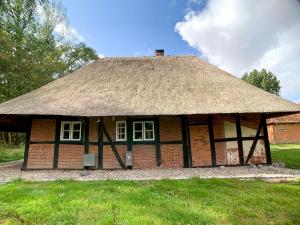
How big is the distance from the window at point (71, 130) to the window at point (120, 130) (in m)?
Result: 1.63

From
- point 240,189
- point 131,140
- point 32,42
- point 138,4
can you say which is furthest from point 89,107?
point 32,42

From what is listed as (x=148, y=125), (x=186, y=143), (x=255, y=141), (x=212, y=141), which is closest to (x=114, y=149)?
(x=148, y=125)

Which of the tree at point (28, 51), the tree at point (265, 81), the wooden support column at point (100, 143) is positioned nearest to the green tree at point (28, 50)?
the tree at point (28, 51)

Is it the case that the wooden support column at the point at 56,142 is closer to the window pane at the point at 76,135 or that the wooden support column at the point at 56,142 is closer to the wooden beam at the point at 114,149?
the window pane at the point at 76,135

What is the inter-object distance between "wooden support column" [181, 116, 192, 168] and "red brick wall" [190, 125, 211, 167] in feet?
0.59

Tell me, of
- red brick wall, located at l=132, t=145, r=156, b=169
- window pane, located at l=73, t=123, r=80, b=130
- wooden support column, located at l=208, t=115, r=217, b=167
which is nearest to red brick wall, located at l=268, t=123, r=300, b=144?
wooden support column, located at l=208, t=115, r=217, b=167

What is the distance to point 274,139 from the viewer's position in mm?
28484

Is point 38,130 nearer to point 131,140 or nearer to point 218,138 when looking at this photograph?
point 131,140

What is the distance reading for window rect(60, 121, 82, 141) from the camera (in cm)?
1135

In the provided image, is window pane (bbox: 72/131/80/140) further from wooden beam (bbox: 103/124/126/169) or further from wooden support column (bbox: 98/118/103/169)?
wooden beam (bbox: 103/124/126/169)

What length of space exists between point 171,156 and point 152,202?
5.51 meters

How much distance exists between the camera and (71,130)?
448 inches

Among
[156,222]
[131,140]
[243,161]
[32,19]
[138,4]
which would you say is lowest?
[156,222]

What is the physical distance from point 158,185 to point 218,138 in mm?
4881
